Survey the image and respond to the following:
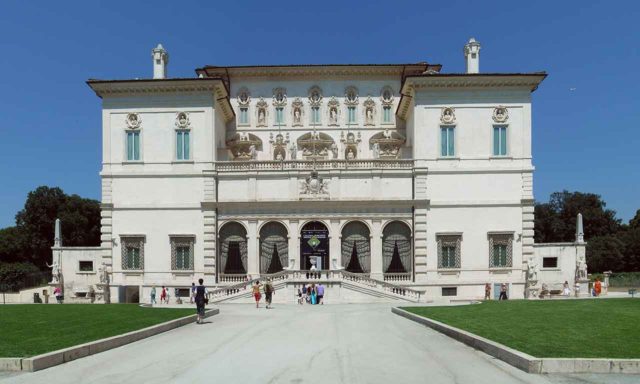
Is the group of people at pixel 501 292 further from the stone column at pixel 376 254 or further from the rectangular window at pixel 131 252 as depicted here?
the rectangular window at pixel 131 252

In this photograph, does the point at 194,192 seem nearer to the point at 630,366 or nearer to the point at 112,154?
the point at 112,154

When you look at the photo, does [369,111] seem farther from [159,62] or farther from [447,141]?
[159,62]

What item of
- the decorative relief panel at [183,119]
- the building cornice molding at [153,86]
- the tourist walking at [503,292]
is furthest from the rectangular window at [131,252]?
the tourist walking at [503,292]

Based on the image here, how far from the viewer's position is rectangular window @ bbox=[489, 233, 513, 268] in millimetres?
42312

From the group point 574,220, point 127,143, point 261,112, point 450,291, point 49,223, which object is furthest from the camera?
point 574,220

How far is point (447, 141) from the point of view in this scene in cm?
4338

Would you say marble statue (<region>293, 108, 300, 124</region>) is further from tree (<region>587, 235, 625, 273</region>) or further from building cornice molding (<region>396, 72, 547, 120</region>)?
tree (<region>587, 235, 625, 273</region>)

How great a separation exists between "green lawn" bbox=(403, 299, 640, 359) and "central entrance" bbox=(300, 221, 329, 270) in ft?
65.2

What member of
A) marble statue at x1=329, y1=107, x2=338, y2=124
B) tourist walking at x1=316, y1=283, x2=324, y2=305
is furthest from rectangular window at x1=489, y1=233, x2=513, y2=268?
marble statue at x1=329, y1=107, x2=338, y2=124

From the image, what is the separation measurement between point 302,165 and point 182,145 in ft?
31.7

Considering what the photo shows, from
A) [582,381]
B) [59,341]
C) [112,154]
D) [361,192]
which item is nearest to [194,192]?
[112,154]

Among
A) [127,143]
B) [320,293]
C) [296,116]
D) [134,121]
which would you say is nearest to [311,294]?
[320,293]

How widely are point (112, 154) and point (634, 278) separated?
2265 inches

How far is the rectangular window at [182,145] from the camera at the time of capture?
44219 mm
